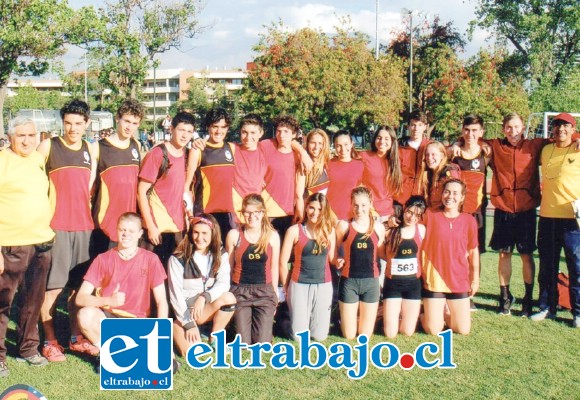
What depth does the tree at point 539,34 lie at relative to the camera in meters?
36.2

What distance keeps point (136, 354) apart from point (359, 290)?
212 centimetres

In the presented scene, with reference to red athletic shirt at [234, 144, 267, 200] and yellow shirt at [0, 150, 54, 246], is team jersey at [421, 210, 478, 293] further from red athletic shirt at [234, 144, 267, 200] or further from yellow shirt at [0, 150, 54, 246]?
yellow shirt at [0, 150, 54, 246]

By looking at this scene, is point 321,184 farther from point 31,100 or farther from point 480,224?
point 31,100

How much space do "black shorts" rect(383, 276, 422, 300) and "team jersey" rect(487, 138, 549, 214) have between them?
1.45 metres

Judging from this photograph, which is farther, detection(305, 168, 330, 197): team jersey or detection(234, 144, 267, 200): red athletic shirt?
detection(305, 168, 330, 197): team jersey

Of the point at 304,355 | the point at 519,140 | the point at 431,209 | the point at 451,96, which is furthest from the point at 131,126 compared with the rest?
the point at 451,96

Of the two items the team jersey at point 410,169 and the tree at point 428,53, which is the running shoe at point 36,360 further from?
the tree at point 428,53

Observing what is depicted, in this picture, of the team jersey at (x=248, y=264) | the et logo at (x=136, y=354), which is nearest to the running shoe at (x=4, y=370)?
the et logo at (x=136, y=354)

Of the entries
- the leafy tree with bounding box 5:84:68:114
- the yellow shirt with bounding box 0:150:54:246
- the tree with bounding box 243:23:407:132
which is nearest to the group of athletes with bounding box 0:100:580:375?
the yellow shirt with bounding box 0:150:54:246

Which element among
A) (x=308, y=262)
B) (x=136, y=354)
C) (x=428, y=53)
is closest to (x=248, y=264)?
(x=308, y=262)

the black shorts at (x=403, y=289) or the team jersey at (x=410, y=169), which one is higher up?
the team jersey at (x=410, y=169)

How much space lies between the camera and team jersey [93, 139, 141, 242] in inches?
201

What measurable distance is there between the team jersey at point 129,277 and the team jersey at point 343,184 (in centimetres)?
212

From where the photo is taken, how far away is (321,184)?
6.30 metres
